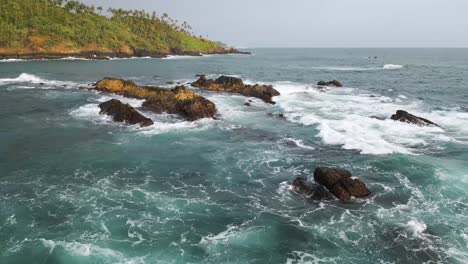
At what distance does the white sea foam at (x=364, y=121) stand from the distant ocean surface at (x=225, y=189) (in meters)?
0.24

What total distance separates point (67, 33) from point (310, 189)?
137 m

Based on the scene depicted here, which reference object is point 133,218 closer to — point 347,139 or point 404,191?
point 404,191

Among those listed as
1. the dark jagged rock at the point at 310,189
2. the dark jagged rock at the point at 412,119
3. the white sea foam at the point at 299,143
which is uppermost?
the dark jagged rock at the point at 412,119

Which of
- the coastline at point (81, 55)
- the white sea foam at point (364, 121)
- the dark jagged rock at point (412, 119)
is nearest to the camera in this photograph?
the white sea foam at point (364, 121)

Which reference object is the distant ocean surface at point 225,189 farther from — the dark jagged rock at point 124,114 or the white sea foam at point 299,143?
the dark jagged rock at point 124,114

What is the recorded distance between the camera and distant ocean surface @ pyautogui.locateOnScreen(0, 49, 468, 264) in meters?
17.4

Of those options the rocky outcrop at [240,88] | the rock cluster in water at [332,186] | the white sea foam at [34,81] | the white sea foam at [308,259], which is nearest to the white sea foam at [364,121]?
the rocky outcrop at [240,88]

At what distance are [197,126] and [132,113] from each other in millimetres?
6816

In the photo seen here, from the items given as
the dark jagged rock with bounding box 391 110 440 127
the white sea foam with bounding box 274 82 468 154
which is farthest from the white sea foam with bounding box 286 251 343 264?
the dark jagged rock with bounding box 391 110 440 127

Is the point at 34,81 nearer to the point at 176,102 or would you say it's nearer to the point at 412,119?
the point at 176,102

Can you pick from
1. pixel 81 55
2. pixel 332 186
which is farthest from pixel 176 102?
pixel 81 55

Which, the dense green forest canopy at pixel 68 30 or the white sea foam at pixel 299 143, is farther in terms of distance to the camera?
the dense green forest canopy at pixel 68 30

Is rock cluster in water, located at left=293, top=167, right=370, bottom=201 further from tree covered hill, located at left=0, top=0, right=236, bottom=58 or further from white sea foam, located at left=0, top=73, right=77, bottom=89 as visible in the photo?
tree covered hill, located at left=0, top=0, right=236, bottom=58

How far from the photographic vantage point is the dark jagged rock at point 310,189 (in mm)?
22156
